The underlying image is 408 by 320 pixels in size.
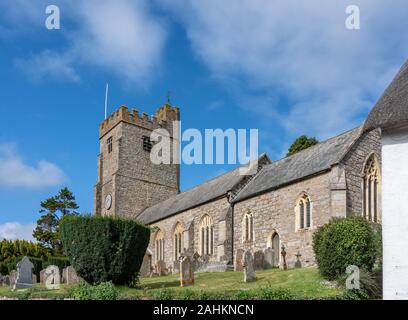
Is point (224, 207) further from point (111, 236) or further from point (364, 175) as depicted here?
point (111, 236)

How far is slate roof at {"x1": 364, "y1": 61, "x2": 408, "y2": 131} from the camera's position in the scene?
46.6ft

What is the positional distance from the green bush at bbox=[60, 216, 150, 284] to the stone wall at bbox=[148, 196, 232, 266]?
37.0ft

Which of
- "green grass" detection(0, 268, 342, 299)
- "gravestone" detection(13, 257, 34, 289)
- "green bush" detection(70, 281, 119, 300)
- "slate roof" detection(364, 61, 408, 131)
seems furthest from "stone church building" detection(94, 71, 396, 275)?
"green bush" detection(70, 281, 119, 300)

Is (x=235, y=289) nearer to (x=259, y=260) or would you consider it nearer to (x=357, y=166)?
(x=259, y=260)

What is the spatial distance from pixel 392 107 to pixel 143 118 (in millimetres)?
36887

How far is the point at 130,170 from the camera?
1881 inches

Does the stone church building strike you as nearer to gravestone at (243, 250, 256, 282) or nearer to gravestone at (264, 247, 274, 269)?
gravestone at (264, 247, 274, 269)

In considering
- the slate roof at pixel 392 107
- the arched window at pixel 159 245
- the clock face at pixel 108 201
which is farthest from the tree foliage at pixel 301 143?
the slate roof at pixel 392 107

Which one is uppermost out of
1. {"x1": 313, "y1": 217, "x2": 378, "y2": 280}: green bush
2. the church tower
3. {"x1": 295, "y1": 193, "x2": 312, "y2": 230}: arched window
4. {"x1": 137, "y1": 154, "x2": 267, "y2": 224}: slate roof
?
the church tower

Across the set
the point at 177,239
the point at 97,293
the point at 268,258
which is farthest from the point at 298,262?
the point at 177,239

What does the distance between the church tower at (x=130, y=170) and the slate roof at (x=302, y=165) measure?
17.6 m

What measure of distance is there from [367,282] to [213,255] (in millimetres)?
17405

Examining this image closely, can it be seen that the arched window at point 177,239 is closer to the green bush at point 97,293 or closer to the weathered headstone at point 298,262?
the weathered headstone at point 298,262

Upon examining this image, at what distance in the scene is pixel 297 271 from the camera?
2216 cm
